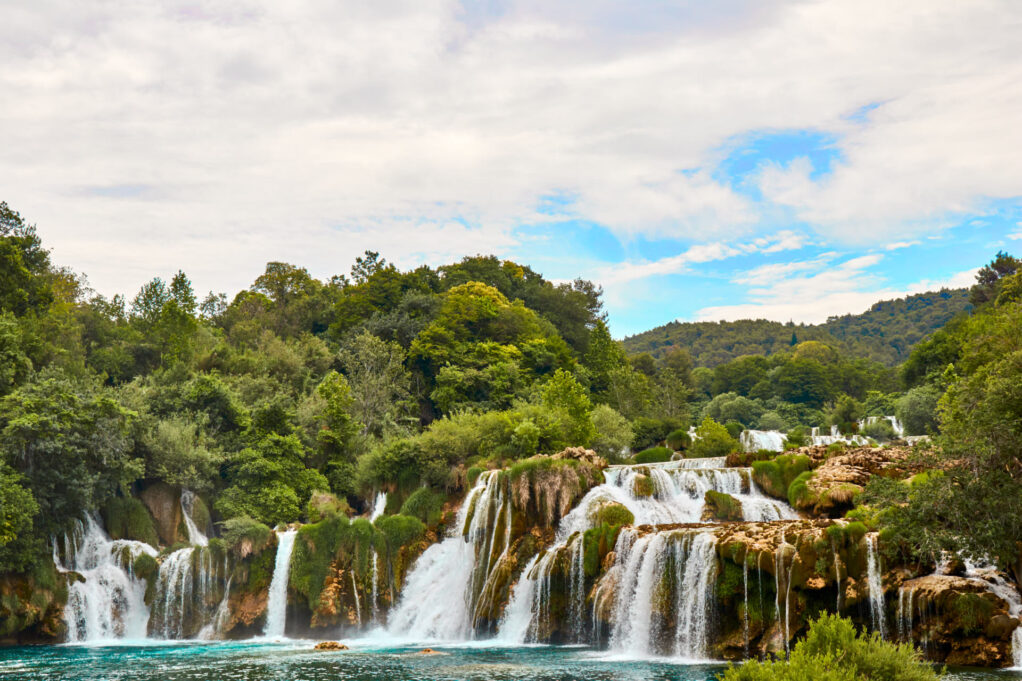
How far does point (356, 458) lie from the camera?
1914 inches

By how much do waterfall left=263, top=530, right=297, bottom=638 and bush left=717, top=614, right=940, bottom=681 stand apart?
90.0ft

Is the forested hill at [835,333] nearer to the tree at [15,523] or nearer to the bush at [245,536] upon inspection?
the bush at [245,536]

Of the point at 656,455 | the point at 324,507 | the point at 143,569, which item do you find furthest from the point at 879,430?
the point at 143,569

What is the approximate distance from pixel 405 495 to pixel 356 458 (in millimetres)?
6987

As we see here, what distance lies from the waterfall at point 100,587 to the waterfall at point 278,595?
5363 mm

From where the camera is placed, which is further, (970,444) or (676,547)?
(676,547)

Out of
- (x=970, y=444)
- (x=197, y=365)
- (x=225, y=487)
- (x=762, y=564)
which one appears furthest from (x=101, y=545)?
(x=970, y=444)

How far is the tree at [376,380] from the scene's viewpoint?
54812mm

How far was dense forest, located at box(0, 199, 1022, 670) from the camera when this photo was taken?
25.7m

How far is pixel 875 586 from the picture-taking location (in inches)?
960

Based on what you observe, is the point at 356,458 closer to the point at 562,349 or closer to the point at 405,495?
the point at 405,495

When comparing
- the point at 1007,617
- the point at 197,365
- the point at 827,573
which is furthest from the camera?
the point at 197,365

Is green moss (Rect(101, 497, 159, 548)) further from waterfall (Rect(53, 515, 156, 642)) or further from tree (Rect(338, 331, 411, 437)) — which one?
tree (Rect(338, 331, 411, 437))

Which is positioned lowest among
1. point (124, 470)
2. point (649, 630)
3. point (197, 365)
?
point (649, 630)
